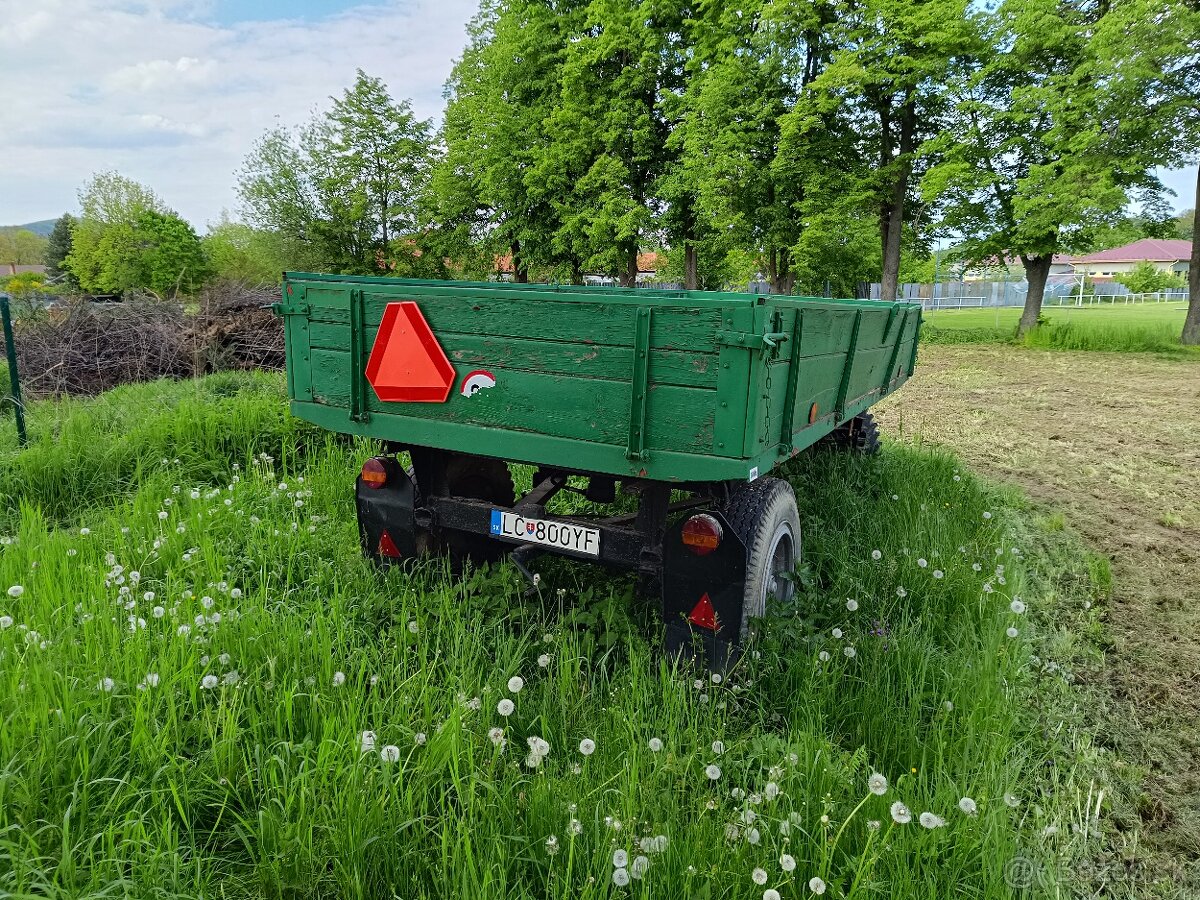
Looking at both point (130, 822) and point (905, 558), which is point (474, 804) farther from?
point (905, 558)

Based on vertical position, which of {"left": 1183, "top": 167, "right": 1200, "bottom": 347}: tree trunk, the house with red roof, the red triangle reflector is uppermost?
the house with red roof

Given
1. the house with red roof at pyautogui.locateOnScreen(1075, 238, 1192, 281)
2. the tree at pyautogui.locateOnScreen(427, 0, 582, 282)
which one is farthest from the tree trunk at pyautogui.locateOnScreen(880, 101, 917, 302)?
the house with red roof at pyautogui.locateOnScreen(1075, 238, 1192, 281)

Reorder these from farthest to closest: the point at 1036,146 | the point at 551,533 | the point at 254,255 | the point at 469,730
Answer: the point at 254,255
the point at 1036,146
the point at 551,533
the point at 469,730

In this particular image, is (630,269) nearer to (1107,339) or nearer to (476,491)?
(1107,339)

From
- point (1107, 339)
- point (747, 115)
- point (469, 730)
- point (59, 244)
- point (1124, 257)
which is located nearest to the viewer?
point (469, 730)

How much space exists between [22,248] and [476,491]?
114m

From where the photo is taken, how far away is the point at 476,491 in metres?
3.86

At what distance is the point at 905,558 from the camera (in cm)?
393

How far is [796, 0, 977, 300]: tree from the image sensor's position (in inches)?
709

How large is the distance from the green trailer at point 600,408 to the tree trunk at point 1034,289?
19411 millimetres

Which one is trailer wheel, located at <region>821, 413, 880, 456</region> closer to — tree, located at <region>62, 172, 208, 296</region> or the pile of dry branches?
the pile of dry branches

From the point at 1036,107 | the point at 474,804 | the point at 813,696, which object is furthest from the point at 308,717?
the point at 1036,107

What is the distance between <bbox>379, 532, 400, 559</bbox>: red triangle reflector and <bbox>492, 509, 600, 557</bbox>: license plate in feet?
2.21

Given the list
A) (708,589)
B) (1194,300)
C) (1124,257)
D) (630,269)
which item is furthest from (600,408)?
(1124,257)
